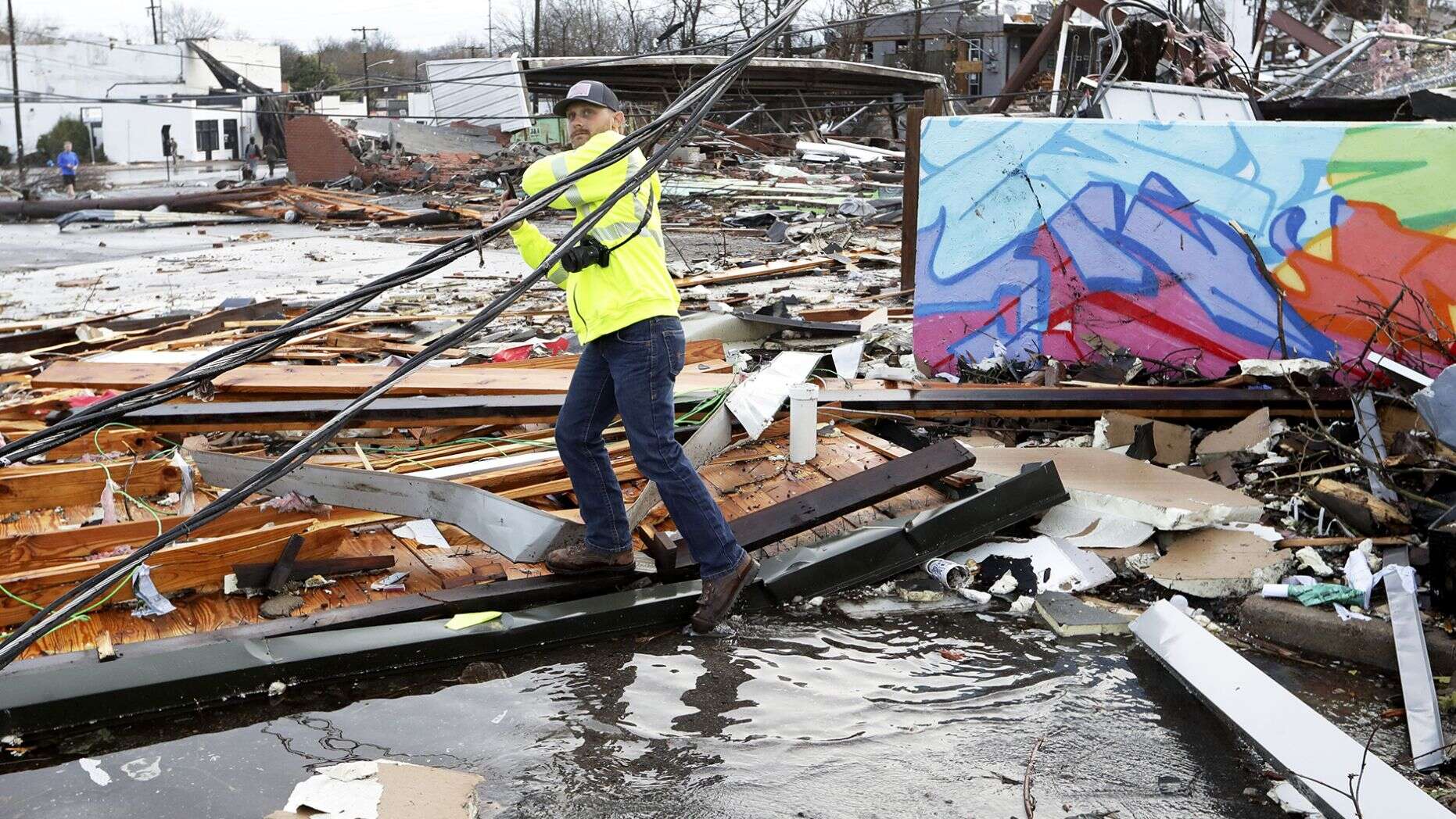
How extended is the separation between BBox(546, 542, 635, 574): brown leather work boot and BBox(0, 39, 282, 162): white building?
2117 inches

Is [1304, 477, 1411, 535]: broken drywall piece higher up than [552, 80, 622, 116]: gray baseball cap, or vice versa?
[552, 80, 622, 116]: gray baseball cap

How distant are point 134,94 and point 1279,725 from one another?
6721 centimetres

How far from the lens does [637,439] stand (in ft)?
13.9

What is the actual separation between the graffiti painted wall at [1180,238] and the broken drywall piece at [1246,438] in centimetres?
79

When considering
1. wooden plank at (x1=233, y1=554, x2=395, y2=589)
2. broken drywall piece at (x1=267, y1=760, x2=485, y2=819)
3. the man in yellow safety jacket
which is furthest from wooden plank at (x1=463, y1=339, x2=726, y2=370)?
broken drywall piece at (x1=267, y1=760, x2=485, y2=819)

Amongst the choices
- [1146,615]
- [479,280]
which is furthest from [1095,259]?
[479,280]

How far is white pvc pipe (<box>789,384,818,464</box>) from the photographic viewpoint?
5.98 meters

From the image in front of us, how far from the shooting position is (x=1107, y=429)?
630 centimetres

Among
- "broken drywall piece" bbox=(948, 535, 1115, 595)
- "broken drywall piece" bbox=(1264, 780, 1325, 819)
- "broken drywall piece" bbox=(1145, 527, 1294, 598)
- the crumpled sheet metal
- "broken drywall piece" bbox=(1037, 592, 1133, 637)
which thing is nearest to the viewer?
the crumpled sheet metal

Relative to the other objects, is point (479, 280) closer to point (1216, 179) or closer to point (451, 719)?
point (1216, 179)

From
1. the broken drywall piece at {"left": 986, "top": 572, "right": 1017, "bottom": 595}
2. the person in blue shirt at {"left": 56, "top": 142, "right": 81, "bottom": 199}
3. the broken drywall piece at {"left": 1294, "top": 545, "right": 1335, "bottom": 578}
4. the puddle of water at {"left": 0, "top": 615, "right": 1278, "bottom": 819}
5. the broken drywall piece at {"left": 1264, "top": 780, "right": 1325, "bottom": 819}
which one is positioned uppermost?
the person in blue shirt at {"left": 56, "top": 142, "right": 81, "bottom": 199}

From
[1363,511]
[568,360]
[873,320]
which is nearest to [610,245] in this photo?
[568,360]

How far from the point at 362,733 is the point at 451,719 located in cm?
28

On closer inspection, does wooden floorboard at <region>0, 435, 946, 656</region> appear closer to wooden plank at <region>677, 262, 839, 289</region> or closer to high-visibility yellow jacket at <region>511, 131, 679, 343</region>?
high-visibility yellow jacket at <region>511, 131, 679, 343</region>
